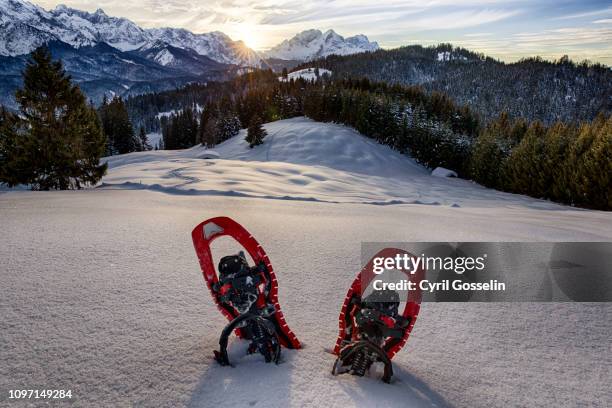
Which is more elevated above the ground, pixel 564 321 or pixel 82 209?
pixel 82 209

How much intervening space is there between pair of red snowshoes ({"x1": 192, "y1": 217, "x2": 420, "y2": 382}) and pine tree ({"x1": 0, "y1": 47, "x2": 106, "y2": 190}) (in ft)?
57.4

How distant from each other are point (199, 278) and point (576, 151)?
32376 mm

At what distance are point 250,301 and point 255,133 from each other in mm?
48367

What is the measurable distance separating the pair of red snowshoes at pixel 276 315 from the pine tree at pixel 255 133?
47.7 metres

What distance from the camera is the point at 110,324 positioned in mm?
3227

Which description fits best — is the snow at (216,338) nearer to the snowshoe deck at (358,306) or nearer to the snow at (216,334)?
the snow at (216,334)

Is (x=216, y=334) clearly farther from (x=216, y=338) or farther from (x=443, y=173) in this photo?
(x=443, y=173)

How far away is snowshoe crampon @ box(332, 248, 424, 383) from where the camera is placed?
2678 millimetres

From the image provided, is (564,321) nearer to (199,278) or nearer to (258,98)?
(199,278)

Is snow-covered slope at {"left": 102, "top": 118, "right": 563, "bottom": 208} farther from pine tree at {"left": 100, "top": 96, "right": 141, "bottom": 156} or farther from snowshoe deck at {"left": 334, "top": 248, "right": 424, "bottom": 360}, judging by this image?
pine tree at {"left": 100, "top": 96, "right": 141, "bottom": 156}

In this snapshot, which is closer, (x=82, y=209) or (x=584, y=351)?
(x=584, y=351)

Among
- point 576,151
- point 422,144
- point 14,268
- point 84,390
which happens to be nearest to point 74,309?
point 84,390

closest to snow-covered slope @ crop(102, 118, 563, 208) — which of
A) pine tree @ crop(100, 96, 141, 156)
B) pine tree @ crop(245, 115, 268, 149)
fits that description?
pine tree @ crop(245, 115, 268, 149)

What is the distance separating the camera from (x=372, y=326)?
278cm
